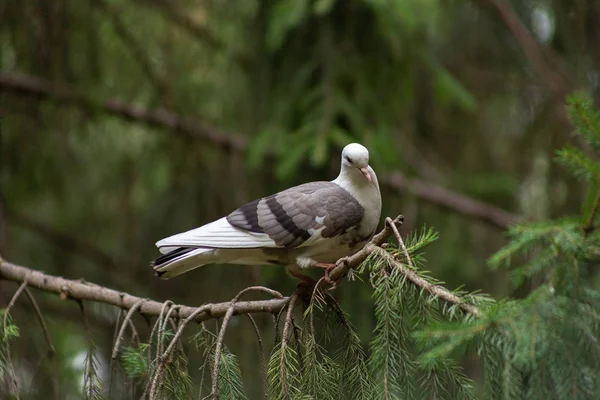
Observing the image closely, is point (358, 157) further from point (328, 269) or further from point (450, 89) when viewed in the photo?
point (450, 89)

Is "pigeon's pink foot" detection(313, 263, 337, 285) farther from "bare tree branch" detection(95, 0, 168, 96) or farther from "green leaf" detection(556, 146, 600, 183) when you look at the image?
"bare tree branch" detection(95, 0, 168, 96)

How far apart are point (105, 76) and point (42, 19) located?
0.65m

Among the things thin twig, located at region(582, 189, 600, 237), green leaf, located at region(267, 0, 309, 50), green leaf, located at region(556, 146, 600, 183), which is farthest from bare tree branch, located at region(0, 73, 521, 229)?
thin twig, located at region(582, 189, 600, 237)

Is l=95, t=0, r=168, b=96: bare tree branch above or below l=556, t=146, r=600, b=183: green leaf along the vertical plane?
above

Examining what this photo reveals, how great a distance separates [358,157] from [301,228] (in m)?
0.33

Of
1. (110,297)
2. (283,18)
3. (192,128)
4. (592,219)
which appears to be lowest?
(592,219)

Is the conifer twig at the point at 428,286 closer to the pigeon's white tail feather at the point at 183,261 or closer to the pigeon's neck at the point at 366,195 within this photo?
the pigeon's neck at the point at 366,195

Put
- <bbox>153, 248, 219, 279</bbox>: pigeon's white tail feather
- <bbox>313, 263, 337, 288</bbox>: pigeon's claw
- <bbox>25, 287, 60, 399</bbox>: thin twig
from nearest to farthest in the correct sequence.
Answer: <bbox>313, 263, 337, 288</bbox>: pigeon's claw, <bbox>153, 248, 219, 279</bbox>: pigeon's white tail feather, <bbox>25, 287, 60, 399</bbox>: thin twig

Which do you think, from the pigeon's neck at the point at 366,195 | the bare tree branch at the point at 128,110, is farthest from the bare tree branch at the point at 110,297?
the bare tree branch at the point at 128,110

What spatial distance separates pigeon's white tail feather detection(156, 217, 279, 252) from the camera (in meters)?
2.66

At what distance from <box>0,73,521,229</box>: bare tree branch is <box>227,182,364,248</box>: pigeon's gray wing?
2.05 m

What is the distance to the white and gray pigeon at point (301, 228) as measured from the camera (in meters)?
2.61

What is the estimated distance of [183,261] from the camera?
8.87ft

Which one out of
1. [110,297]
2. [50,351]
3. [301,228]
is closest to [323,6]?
[301,228]
